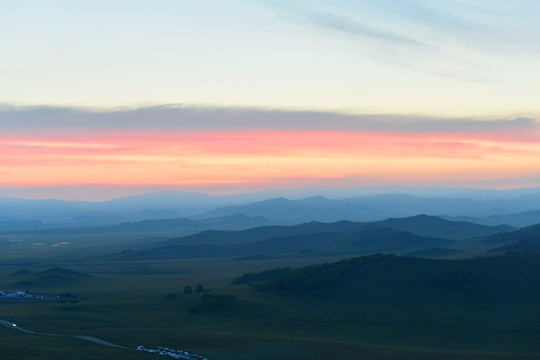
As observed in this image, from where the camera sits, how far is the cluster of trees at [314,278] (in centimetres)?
10800

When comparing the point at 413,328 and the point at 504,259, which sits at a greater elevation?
the point at 504,259

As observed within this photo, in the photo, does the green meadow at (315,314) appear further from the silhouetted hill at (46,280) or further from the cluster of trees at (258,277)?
the silhouetted hill at (46,280)

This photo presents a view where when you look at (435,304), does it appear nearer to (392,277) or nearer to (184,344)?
(392,277)

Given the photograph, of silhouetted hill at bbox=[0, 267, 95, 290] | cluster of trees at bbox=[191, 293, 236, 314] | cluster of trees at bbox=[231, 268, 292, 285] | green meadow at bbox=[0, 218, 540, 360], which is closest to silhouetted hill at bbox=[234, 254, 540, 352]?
green meadow at bbox=[0, 218, 540, 360]

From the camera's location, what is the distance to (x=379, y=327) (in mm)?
86875

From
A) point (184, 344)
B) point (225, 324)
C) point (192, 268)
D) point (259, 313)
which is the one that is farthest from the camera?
point (192, 268)

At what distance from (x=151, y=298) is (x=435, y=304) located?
→ 45013 mm

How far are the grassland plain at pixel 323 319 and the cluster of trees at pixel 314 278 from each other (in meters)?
2.02

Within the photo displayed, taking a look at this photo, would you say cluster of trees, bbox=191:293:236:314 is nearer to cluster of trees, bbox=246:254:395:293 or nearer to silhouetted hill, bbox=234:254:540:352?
silhouetted hill, bbox=234:254:540:352

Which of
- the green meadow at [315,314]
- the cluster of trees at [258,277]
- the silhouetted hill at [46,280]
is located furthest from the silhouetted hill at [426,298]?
the silhouetted hill at [46,280]

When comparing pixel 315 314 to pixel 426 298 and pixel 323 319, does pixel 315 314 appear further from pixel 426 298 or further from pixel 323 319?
pixel 426 298

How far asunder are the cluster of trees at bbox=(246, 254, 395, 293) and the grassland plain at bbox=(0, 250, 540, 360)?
6.63ft

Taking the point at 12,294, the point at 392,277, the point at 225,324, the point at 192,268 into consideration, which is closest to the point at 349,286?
the point at 392,277

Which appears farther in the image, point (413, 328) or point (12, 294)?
point (12, 294)
